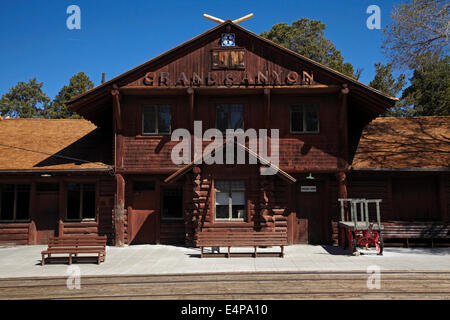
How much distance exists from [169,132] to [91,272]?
7.34 metres

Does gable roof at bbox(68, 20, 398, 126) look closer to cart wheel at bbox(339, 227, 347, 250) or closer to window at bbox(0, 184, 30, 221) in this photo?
window at bbox(0, 184, 30, 221)

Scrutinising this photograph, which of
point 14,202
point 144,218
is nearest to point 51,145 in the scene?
point 14,202

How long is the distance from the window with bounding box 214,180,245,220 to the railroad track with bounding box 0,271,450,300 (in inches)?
197

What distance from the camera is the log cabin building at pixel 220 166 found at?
1586 centimetres

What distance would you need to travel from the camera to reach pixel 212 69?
16266 millimetres

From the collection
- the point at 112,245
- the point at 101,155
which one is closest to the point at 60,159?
the point at 101,155


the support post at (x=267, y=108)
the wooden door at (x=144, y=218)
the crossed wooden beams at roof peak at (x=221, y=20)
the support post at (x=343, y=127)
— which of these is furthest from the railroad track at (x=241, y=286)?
the crossed wooden beams at roof peak at (x=221, y=20)

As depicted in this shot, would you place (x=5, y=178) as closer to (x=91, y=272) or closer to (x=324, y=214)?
(x=91, y=272)

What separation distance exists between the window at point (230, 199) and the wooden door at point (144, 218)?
294 cm

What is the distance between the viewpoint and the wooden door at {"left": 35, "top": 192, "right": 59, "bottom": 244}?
1675cm

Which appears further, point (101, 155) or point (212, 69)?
point (101, 155)

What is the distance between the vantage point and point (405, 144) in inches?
701

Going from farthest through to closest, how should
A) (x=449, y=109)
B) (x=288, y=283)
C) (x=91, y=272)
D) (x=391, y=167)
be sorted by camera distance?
(x=449, y=109)
(x=391, y=167)
(x=91, y=272)
(x=288, y=283)

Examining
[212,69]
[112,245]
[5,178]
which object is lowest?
[112,245]
